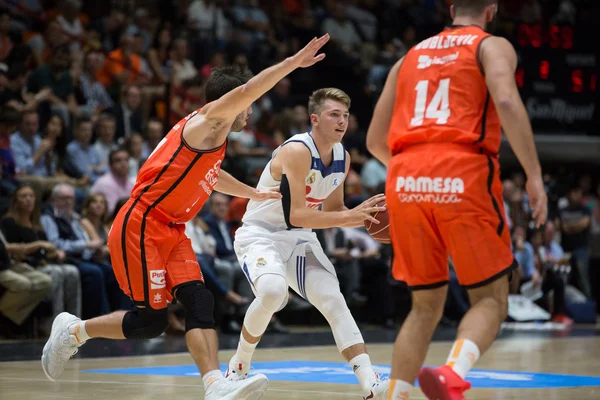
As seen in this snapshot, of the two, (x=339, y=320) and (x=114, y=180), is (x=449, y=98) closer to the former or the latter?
(x=339, y=320)

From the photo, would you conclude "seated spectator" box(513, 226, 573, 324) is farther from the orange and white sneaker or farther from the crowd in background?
the orange and white sneaker

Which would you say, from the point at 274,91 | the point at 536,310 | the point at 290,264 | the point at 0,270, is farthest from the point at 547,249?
the point at 290,264

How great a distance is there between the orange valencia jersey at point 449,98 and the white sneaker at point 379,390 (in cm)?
162

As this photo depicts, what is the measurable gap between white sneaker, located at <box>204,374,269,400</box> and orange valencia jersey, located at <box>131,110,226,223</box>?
103cm

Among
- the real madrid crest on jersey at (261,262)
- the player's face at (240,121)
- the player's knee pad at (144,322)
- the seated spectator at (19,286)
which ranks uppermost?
the player's face at (240,121)

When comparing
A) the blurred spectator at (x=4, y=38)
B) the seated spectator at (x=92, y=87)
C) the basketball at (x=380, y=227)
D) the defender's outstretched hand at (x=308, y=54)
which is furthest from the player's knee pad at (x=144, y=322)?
the blurred spectator at (x=4, y=38)

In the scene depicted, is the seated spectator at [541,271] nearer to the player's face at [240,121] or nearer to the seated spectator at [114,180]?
the seated spectator at [114,180]

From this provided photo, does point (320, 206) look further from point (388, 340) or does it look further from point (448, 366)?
point (388, 340)

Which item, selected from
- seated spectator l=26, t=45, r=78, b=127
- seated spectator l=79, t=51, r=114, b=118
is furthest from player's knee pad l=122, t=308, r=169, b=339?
seated spectator l=79, t=51, r=114, b=118

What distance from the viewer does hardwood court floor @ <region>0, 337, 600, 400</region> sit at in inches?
237

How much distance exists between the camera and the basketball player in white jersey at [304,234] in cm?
563

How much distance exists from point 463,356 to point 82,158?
820 cm

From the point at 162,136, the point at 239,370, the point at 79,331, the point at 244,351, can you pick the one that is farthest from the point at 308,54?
the point at 162,136

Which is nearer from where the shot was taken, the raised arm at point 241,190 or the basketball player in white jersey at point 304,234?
the basketball player in white jersey at point 304,234
